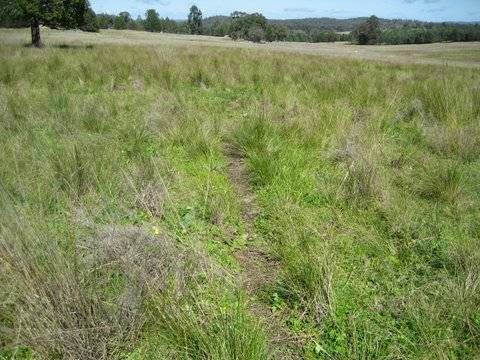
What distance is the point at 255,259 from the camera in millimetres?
3012

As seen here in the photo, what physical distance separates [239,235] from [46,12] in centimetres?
2096

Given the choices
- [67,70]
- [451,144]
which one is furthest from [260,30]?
[451,144]

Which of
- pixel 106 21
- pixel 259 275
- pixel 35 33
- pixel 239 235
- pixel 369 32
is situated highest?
pixel 106 21

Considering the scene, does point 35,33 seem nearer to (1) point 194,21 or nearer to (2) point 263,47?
(2) point 263,47

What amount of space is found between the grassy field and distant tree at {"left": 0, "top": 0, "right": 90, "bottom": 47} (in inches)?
616

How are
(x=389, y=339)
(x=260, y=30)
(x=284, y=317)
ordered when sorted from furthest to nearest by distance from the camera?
1. (x=260, y=30)
2. (x=284, y=317)
3. (x=389, y=339)

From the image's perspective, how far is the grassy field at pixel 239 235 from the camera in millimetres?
2023

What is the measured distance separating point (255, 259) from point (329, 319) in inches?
33.1

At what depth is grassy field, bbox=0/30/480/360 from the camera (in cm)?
202

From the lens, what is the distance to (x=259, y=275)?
281cm

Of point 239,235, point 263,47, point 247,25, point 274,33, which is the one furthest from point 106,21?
point 239,235

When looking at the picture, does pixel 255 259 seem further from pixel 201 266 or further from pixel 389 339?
pixel 389 339

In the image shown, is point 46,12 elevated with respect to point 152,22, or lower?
lower

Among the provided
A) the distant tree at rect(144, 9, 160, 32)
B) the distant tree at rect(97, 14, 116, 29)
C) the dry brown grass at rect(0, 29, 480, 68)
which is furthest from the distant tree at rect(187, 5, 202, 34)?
the dry brown grass at rect(0, 29, 480, 68)
